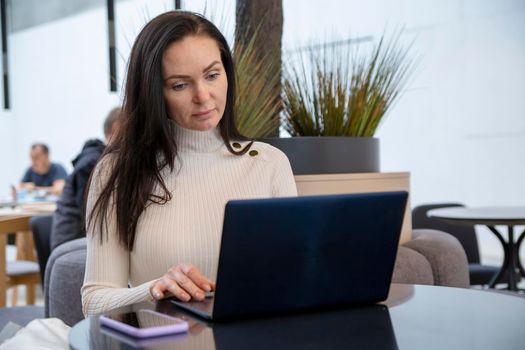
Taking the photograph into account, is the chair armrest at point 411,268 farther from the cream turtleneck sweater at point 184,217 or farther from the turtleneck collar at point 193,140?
the turtleneck collar at point 193,140

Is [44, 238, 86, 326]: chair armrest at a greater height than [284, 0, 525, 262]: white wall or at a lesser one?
lesser

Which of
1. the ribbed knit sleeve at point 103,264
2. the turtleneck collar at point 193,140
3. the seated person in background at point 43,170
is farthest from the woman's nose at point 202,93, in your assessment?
the seated person in background at point 43,170

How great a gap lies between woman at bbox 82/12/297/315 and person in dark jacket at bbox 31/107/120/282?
1.92m

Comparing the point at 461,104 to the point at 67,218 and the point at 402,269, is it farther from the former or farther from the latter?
the point at 402,269

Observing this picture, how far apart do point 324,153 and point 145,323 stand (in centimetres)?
Result: 165

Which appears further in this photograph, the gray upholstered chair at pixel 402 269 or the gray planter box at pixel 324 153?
the gray planter box at pixel 324 153

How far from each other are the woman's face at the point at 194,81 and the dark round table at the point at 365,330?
1.85ft

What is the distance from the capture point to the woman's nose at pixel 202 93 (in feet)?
5.52

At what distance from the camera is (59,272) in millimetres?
2439

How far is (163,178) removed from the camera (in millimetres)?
1804

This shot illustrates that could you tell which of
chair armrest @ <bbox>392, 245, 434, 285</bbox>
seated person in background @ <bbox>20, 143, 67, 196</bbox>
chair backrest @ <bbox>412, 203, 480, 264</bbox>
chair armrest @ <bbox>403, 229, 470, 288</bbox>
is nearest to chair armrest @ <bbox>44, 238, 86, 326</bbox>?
chair armrest @ <bbox>392, 245, 434, 285</bbox>

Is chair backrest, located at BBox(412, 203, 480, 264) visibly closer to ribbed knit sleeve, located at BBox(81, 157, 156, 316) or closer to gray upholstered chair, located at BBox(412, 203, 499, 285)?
gray upholstered chair, located at BBox(412, 203, 499, 285)

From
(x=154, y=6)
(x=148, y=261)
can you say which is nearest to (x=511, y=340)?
(x=148, y=261)

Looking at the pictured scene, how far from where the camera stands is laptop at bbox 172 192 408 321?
1073 mm
